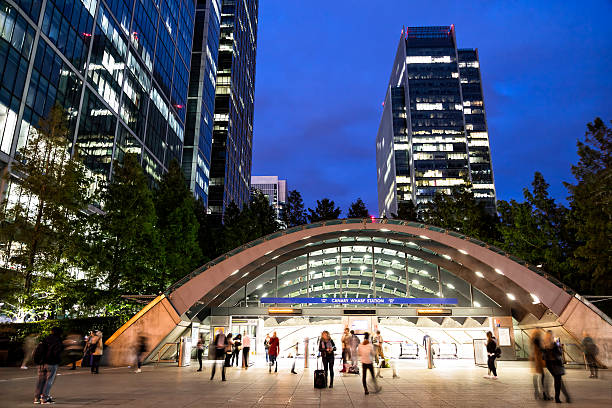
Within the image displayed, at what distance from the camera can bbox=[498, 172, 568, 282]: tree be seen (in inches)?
1324

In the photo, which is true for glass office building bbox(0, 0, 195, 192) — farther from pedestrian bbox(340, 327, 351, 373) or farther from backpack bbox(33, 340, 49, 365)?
pedestrian bbox(340, 327, 351, 373)

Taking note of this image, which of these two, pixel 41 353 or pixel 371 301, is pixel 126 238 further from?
pixel 371 301

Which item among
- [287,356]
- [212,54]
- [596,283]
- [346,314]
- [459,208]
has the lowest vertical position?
[287,356]

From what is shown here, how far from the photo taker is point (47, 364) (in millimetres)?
9297

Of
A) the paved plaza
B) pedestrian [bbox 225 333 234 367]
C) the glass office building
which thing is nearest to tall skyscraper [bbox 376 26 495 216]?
the glass office building

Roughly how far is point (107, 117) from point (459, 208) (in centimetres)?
3628

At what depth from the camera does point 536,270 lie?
24109 mm

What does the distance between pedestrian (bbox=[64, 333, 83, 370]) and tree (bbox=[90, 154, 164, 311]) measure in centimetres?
333

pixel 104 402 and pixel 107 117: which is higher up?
pixel 107 117

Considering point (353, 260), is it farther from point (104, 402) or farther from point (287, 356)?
point (104, 402)

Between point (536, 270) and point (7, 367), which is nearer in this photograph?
point (7, 367)

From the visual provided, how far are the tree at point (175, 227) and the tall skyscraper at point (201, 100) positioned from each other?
36885 mm

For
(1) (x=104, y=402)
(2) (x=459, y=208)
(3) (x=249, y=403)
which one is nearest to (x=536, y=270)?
(2) (x=459, y=208)

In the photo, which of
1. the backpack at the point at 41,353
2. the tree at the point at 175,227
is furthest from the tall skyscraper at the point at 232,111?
the backpack at the point at 41,353
